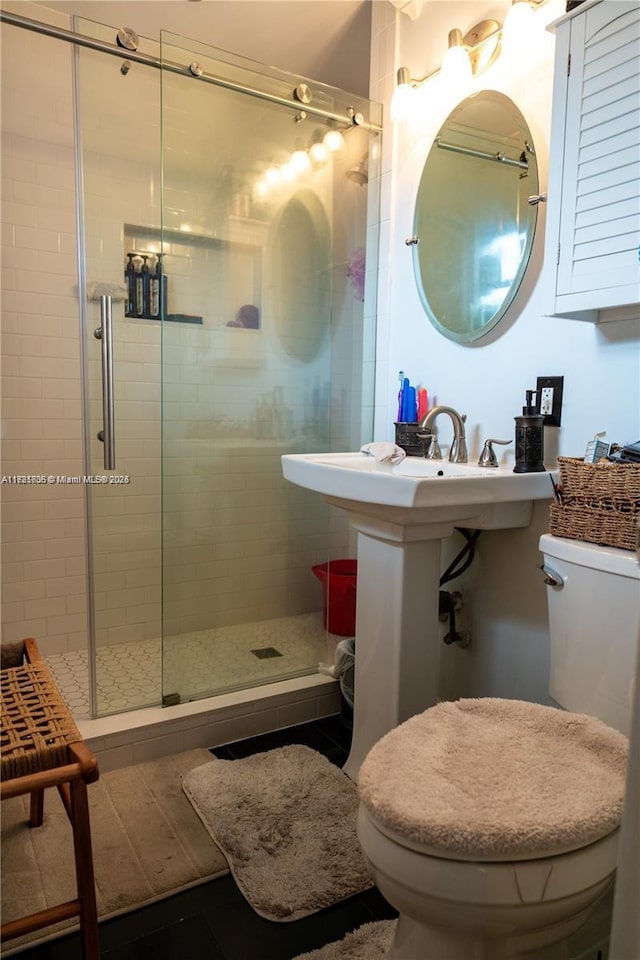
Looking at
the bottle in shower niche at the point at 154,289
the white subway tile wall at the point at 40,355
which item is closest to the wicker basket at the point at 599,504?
the bottle in shower niche at the point at 154,289

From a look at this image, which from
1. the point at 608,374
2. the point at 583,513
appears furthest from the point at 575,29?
the point at 583,513

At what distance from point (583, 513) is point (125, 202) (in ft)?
6.93

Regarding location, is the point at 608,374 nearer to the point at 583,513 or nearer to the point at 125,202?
the point at 583,513

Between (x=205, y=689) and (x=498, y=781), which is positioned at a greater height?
(x=498, y=781)

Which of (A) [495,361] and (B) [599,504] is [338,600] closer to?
(A) [495,361]

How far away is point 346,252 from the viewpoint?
7.36 feet

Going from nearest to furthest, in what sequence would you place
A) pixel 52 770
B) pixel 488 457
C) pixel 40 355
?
1. pixel 52 770
2. pixel 488 457
3. pixel 40 355

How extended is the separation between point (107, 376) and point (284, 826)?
1.38m

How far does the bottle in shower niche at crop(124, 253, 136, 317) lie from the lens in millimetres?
2469

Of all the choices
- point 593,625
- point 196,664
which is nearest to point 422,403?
point 593,625

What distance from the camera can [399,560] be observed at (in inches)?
60.5

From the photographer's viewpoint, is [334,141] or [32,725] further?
[334,141]

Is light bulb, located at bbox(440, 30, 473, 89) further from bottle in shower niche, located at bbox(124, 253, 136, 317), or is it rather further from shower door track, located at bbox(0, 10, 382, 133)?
bottle in shower niche, located at bbox(124, 253, 136, 317)

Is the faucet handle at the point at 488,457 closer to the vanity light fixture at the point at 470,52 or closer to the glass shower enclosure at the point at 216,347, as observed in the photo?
the glass shower enclosure at the point at 216,347
